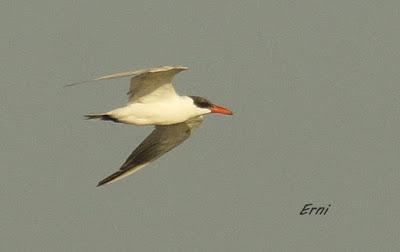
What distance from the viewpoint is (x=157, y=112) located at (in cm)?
1667

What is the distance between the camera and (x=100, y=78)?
14359 mm

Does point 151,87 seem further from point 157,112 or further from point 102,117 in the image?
point 102,117

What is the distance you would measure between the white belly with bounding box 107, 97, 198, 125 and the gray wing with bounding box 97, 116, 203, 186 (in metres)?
1.08

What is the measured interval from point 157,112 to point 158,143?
1.80 meters

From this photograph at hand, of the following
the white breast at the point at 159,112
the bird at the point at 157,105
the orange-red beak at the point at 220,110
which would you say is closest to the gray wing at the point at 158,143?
the bird at the point at 157,105

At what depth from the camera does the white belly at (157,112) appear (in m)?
16.5

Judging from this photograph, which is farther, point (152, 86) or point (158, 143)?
point (158, 143)

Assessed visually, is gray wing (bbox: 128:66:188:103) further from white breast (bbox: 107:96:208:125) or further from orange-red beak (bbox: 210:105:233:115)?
orange-red beak (bbox: 210:105:233:115)

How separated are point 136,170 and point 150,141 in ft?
2.29

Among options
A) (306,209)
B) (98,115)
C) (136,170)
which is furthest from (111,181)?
(306,209)

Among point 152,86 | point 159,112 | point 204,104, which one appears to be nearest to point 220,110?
point 204,104

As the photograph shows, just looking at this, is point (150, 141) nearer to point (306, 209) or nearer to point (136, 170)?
point (136, 170)

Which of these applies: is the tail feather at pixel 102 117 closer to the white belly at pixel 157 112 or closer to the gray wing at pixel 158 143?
the white belly at pixel 157 112

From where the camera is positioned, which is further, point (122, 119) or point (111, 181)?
point (111, 181)
